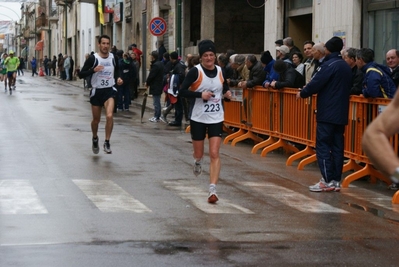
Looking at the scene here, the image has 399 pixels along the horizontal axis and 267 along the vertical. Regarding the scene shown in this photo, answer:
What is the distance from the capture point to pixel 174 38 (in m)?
34.6

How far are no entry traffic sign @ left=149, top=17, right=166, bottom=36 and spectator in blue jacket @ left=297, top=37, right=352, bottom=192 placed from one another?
1862cm

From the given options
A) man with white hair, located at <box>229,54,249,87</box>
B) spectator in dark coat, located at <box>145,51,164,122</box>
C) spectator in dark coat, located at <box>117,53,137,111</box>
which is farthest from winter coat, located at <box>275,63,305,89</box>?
spectator in dark coat, located at <box>117,53,137,111</box>

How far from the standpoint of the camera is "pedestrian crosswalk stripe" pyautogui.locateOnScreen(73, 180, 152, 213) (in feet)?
29.8

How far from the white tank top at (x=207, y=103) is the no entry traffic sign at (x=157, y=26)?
64.1 ft

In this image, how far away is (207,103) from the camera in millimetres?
9984

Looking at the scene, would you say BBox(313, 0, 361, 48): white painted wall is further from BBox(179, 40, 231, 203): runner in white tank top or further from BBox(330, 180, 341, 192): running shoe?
BBox(179, 40, 231, 203): runner in white tank top

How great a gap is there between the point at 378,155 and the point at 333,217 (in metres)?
5.83

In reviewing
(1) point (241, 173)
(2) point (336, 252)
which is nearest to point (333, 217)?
(2) point (336, 252)

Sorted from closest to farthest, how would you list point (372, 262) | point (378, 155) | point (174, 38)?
point (378, 155), point (372, 262), point (174, 38)

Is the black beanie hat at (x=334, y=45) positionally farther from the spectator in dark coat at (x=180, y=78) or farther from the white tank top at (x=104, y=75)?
the spectator in dark coat at (x=180, y=78)

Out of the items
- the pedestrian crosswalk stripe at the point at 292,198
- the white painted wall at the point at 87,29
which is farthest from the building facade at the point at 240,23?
the pedestrian crosswalk stripe at the point at 292,198

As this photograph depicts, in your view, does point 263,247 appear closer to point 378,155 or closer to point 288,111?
point 378,155

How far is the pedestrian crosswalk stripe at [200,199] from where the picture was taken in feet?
30.1

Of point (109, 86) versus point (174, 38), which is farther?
point (174, 38)
